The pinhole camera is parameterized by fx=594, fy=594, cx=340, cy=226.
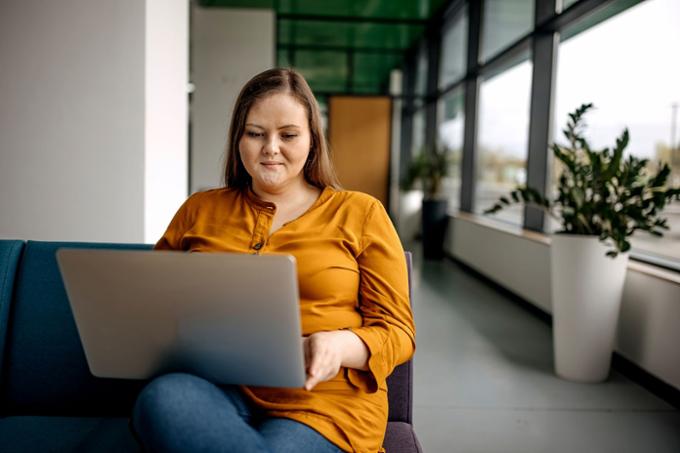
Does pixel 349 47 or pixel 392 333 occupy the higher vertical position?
pixel 349 47

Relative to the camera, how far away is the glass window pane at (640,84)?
308 cm

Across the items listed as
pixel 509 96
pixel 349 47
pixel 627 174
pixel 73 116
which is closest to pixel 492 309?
pixel 627 174

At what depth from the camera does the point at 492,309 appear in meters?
4.47

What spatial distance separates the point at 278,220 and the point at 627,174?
6.50 feet

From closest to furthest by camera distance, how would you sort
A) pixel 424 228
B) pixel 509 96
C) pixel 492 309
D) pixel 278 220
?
pixel 278 220
pixel 492 309
pixel 509 96
pixel 424 228

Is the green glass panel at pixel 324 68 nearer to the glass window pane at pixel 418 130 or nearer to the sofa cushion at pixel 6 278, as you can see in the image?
the glass window pane at pixel 418 130

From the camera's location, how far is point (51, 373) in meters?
1.47

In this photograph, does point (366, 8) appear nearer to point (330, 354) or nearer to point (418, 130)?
point (418, 130)

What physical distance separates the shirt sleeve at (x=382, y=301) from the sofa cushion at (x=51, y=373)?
642mm

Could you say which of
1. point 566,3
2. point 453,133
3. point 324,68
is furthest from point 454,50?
point 324,68

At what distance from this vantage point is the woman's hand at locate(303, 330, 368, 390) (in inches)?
40.3

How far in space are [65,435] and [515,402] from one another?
193 centimetres

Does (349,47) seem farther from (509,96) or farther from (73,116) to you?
(73,116)

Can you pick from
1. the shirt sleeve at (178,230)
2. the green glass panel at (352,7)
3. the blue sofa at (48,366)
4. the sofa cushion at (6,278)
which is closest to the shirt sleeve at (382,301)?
the blue sofa at (48,366)
